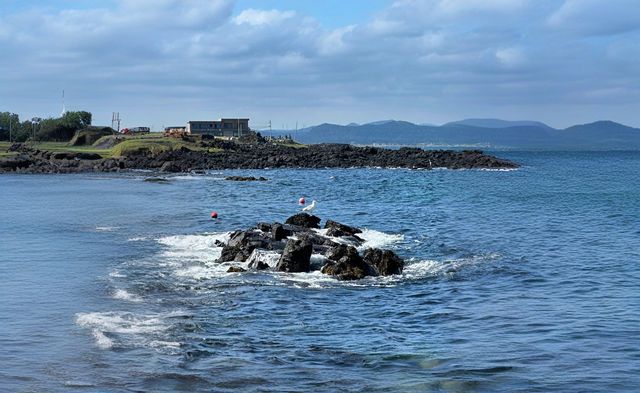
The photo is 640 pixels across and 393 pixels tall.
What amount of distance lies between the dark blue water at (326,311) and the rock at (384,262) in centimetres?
91

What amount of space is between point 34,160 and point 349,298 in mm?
110039

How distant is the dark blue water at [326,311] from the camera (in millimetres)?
19594

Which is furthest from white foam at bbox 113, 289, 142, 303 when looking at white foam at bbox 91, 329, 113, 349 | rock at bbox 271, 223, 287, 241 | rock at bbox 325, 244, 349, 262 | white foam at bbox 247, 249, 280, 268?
rock at bbox 271, 223, 287, 241

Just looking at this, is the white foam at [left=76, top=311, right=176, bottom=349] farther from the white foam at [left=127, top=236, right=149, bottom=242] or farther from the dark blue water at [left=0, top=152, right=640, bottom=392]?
the white foam at [left=127, top=236, right=149, bottom=242]

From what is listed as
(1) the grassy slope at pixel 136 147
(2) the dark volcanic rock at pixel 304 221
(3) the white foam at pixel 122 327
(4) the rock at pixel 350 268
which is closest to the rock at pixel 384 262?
(4) the rock at pixel 350 268

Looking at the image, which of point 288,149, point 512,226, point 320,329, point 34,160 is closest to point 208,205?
point 512,226

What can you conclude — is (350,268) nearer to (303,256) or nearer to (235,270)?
(303,256)

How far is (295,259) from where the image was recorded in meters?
35.1

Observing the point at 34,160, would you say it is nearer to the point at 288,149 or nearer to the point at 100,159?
the point at 100,159

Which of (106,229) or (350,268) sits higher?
(350,268)

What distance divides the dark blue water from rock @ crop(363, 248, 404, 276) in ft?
3.00

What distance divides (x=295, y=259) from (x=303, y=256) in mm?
445

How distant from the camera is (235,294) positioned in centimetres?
3000

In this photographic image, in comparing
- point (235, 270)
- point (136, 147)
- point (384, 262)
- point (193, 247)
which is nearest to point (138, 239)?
point (193, 247)
